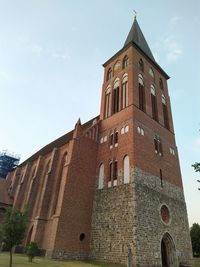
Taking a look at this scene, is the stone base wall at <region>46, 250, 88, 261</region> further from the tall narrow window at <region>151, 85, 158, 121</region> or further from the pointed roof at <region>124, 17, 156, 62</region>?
the pointed roof at <region>124, 17, 156, 62</region>

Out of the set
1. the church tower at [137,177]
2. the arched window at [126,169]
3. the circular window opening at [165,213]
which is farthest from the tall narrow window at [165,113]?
the circular window opening at [165,213]

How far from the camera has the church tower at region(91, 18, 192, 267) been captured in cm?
1931

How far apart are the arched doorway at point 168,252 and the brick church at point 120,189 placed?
8cm

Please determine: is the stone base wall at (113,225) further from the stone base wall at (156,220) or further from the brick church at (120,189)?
the stone base wall at (156,220)

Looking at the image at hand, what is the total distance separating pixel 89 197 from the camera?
23984mm

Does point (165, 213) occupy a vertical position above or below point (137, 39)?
below

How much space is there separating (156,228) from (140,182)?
4272 millimetres

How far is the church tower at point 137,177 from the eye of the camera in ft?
63.4

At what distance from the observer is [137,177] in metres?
21.2

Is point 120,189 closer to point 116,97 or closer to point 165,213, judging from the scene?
point 165,213

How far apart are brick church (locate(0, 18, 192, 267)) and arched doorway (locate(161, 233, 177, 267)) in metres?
0.08

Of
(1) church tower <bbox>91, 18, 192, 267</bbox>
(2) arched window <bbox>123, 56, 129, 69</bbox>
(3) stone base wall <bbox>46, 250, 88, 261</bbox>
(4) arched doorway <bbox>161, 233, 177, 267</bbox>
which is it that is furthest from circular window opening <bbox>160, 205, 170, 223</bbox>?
(2) arched window <bbox>123, 56, 129, 69</bbox>

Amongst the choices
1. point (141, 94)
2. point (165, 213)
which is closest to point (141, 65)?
point (141, 94)

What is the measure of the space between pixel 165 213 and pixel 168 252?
355 centimetres
